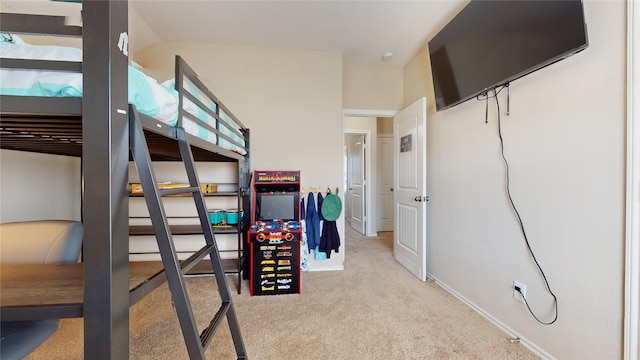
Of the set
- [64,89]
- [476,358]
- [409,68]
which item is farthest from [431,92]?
[64,89]

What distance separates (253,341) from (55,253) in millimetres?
1266

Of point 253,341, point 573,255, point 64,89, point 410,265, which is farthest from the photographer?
point 410,265

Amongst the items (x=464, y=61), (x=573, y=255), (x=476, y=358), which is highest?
(x=464, y=61)

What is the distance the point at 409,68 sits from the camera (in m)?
3.21

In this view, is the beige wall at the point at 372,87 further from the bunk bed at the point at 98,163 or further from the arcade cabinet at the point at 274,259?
the bunk bed at the point at 98,163

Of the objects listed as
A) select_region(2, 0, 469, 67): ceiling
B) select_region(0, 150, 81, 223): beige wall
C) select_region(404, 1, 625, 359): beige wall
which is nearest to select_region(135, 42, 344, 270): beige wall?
select_region(2, 0, 469, 67): ceiling

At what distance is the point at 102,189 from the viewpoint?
2.18 ft

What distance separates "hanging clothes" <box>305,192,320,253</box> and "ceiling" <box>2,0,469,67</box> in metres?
1.86

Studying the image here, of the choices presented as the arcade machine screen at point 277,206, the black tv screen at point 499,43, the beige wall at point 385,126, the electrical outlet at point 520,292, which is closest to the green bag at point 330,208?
the arcade machine screen at point 277,206

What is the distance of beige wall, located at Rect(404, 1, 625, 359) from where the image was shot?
1207 millimetres

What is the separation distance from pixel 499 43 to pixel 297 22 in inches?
70.9

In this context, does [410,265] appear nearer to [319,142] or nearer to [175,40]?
[319,142]

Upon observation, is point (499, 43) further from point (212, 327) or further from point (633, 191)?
point (212, 327)

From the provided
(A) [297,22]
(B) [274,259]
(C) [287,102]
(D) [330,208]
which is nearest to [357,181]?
(D) [330,208]
